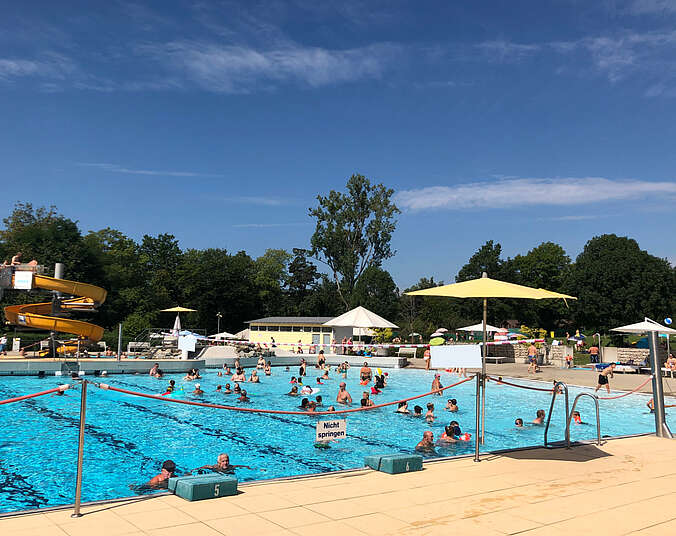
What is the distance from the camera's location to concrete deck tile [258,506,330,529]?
489 centimetres

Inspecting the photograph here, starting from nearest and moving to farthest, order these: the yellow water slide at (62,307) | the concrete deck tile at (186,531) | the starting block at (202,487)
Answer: the concrete deck tile at (186,531) → the starting block at (202,487) → the yellow water slide at (62,307)

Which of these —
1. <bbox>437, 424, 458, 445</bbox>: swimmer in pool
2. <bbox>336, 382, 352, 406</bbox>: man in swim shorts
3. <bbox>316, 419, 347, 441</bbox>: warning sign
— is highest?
<bbox>316, 419, 347, 441</bbox>: warning sign

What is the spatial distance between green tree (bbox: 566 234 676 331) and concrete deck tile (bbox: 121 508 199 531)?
165 ft

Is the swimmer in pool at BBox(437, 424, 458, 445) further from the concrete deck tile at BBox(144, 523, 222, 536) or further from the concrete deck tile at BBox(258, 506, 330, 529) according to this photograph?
the concrete deck tile at BBox(144, 523, 222, 536)

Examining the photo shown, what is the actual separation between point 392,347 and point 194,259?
4320cm

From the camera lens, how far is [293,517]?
16.6 ft

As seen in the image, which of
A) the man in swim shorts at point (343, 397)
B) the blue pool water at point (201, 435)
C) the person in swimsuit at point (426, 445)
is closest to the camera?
the blue pool water at point (201, 435)

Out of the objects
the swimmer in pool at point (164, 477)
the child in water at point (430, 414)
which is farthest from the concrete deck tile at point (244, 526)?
the child in water at point (430, 414)

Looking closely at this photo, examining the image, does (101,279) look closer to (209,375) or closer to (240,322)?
(240,322)

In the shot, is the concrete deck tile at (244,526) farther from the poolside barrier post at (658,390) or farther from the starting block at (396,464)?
the poolside barrier post at (658,390)

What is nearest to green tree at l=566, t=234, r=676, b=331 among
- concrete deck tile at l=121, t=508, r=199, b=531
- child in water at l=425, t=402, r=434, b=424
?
child in water at l=425, t=402, r=434, b=424

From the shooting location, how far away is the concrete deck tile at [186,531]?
4.52 m

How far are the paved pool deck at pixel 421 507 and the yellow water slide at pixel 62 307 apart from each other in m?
20.9

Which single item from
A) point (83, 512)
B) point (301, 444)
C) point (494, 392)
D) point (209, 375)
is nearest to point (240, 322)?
point (209, 375)
